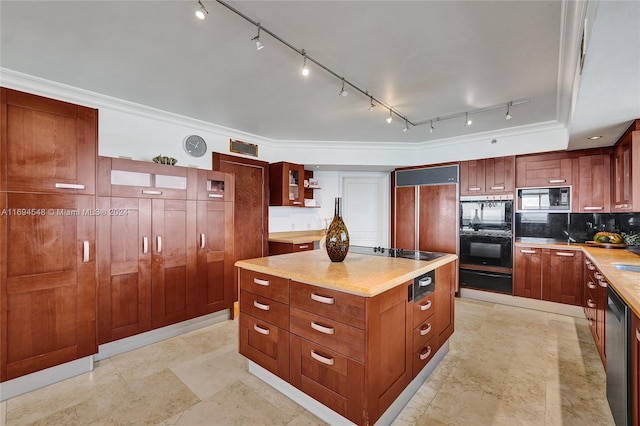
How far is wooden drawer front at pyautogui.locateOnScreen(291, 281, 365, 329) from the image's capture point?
1.56m

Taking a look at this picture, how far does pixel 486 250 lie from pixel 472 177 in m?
1.14


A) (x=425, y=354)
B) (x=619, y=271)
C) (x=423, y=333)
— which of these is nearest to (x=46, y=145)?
(x=423, y=333)

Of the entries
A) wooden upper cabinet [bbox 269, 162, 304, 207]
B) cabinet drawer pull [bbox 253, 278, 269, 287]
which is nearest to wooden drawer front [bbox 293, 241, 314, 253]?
wooden upper cabinet [bbox 269, 162, 304, 207]

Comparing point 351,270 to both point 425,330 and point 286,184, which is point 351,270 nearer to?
point 425,330

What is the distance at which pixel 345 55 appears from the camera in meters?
2.27

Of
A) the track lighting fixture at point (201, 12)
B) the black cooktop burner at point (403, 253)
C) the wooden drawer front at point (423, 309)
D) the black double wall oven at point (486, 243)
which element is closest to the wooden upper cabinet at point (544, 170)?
the black double wall oven at point (486, 243)

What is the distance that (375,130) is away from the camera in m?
4.33

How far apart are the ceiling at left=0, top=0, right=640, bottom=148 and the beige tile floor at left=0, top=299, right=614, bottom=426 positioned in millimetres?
2197

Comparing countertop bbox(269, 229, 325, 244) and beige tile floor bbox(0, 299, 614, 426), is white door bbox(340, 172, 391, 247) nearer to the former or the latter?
countertop bbox(269, 229, 325, 244)

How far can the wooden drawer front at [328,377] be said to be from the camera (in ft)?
5.17

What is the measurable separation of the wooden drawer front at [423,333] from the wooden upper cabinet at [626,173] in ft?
7.03

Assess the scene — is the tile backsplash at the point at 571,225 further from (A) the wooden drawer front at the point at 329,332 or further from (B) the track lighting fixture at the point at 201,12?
(B) the track lighting fixture at the point at 201,12

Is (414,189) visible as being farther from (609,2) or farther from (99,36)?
(99,36)

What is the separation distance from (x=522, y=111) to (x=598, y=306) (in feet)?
7.46
